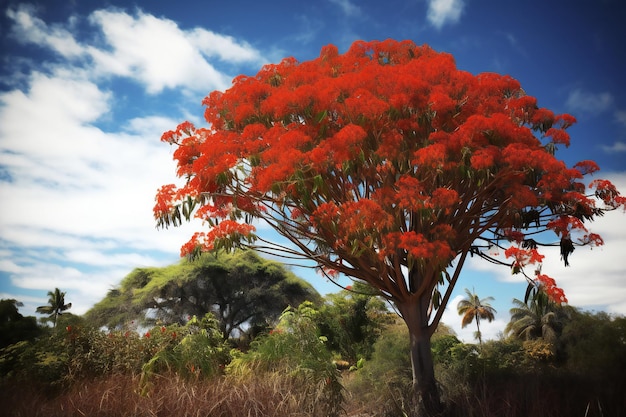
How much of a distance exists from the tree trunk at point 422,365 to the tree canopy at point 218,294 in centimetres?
2234

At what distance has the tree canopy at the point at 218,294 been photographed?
112 feet

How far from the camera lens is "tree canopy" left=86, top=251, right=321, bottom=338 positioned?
1340 inches

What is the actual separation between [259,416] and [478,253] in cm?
867

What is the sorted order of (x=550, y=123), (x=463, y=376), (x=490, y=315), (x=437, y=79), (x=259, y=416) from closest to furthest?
(x=259, y=416)
(x=437, y=79)
(x=550, y=123)
(x=463, y=376)
(x=490, y=315)

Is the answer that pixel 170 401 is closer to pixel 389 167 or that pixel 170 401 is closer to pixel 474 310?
pixel 389 167

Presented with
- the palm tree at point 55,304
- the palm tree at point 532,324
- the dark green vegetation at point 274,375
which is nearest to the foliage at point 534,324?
the palm tree at point 532,324

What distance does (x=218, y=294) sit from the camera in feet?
116

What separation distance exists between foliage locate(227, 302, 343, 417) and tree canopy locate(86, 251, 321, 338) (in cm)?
2204

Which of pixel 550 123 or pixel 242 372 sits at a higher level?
pixel 550 123

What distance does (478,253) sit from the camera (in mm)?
14156

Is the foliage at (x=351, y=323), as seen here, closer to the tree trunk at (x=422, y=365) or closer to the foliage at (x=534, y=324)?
the tree trunk at (x=422, y=365)

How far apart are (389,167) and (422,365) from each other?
4797mm

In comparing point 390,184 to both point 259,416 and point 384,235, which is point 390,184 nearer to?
point 384,235

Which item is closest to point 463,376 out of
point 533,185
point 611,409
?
point 611,409
